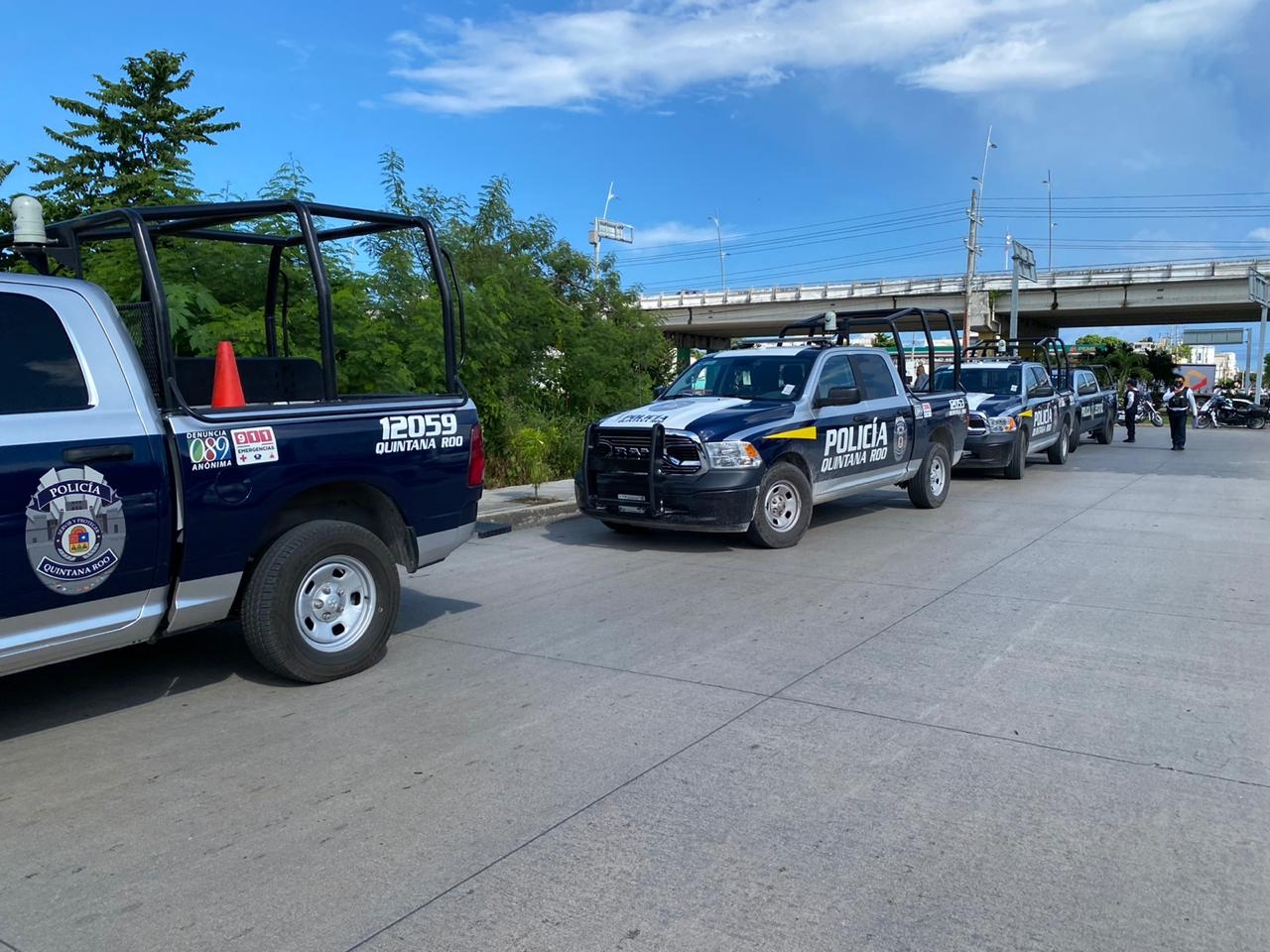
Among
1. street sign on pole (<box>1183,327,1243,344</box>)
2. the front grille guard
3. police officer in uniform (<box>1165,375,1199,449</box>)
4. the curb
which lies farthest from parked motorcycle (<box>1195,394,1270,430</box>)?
street sign on pole (<box>1183,327,1243,344</box>)

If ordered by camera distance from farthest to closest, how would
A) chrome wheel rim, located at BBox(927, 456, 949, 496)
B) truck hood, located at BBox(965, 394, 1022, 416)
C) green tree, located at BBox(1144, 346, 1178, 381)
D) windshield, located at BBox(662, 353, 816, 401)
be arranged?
1. green tree, located at BBox(1144, 346, 1178, 381)
2. truck hood, located at BBox(965, 394, 1022, 416)
3. chrome wheel rim, located at BBox(927, 456, 949, 496)
4. windshield, located at BBox(662, 353, 816, 401)

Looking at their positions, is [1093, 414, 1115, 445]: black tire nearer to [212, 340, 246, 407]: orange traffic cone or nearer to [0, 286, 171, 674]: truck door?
[212, 340, 246, 407]: orange traffic cone

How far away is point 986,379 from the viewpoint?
17.4 metres

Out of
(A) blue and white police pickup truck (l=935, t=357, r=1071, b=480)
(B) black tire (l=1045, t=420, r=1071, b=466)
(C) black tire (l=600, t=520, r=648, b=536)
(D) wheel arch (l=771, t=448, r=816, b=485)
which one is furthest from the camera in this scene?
(B) black tire (l=1045, t=420, r=1071, b=466)

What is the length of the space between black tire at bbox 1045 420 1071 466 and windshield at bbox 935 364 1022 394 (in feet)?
6.82

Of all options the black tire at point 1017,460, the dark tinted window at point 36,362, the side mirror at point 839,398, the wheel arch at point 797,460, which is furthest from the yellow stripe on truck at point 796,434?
the black tire at point 1017,460

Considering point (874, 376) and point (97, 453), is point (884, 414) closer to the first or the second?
point (874, 376)

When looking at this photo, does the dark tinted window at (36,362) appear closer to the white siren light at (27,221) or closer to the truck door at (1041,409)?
the white siren light at (27,221)

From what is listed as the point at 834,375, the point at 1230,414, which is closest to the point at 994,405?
the point at 834,375

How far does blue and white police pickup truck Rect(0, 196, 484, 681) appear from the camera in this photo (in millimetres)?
4430

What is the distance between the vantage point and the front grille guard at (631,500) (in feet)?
30.7

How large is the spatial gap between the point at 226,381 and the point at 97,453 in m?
1.46

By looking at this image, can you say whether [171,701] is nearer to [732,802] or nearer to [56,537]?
[56,537]

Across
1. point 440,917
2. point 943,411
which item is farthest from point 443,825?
point 943,411
